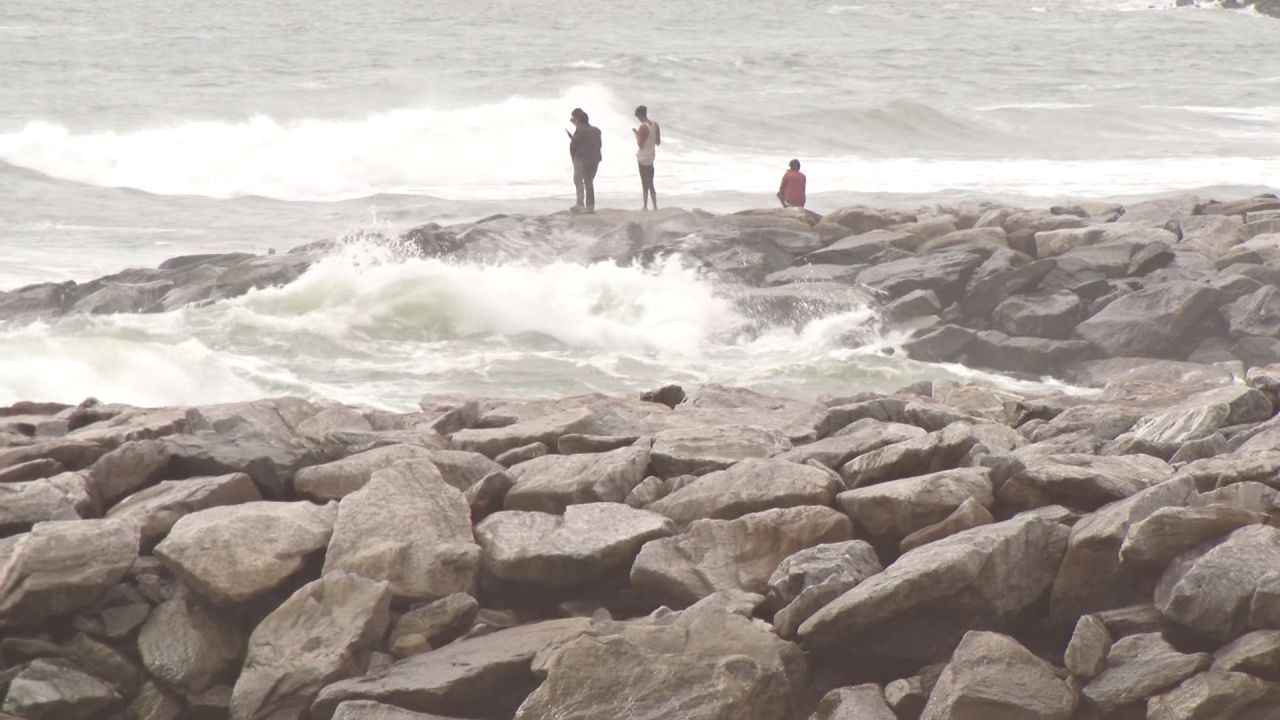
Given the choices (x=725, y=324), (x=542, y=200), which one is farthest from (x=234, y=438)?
(x=542, y=200)

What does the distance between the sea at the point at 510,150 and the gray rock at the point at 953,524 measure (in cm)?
621

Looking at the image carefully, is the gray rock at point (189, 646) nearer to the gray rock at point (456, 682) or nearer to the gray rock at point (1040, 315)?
the gray rock at point (456, 682)

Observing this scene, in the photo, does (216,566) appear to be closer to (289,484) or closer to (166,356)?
(289,484)

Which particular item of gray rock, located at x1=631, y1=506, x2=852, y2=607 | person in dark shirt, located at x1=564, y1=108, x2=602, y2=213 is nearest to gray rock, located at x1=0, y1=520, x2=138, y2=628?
gray rock, located at x1=631, y1=506, x2=852, y2=607

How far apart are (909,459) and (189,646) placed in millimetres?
2749

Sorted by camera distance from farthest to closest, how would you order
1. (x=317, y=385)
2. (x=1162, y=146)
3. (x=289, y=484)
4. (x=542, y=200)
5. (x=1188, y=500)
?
(x=1162, y=146), (x=542, y=200), (x=317, y=385), (x=289, y=484), (x=1188, y=500)

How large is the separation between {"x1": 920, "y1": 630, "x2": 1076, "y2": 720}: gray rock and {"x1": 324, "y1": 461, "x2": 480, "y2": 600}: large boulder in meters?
1.74

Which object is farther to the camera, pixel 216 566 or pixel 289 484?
pixel 289 484

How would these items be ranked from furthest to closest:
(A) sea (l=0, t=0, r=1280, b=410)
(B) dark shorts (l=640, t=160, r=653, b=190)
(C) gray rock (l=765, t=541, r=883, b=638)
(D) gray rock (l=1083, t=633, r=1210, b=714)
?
(B) dark shorts (l=640, t=160, r=653, b=190)
(A) sea (l=0, t=0, r=1280, b=410)
(C) gray rock (l=765, t=541, r=883, b=638)
(D) gray rock (l=1083, t=633, r=1210, b=714)

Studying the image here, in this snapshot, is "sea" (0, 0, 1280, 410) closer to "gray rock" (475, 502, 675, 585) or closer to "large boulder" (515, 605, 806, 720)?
"gray rock" (475, 502, 675, 585)

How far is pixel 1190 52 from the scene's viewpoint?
45.6m

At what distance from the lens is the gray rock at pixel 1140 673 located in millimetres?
4406

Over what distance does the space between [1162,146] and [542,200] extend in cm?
1268

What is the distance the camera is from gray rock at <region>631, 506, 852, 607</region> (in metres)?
5.19
